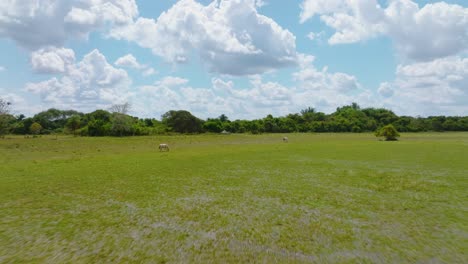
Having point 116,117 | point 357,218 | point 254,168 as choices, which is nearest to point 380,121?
point 116,117

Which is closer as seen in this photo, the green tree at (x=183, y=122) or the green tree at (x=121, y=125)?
the green tree at (x=121, y=125)

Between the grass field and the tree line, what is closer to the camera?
the grass field

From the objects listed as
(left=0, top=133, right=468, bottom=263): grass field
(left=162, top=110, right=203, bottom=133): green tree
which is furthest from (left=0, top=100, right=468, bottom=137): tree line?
(left=0, top=133, right=468, bottom=263): grass field

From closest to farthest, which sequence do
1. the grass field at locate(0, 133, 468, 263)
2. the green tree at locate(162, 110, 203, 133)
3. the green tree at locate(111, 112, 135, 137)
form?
the grass field at locate(0, 133, 468, 263), the green tree at locate(111, 112, 135, 137), the green tree at locate(162, 110, 203, 133)

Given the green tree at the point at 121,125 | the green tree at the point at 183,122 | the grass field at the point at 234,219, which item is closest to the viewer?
the grass field at the point at 234,219

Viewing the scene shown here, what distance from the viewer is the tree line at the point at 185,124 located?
7544 cm

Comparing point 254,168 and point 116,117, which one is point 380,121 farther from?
point 254,168

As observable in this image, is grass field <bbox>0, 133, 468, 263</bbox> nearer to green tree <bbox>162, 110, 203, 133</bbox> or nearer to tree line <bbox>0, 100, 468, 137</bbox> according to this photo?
tree line <bbox>0, 100, 468, 137</bbox>

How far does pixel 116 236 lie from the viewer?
7.04 meters

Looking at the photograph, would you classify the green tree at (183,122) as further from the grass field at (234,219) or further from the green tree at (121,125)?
the grass field at (234,219)

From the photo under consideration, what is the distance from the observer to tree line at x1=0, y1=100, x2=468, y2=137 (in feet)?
248

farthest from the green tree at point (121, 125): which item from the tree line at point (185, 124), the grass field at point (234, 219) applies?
the grass field at point (234, 219)

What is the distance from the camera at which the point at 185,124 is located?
89.1 metres

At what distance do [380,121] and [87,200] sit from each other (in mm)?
136932
